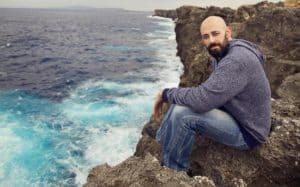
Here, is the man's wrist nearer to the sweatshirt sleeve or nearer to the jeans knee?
the jeans knee

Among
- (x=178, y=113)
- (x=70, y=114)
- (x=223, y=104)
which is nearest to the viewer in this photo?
(x=223, y=104)

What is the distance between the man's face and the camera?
15.9ft

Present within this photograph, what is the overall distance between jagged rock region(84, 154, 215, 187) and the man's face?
199 centimetres

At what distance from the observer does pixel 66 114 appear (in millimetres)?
17609

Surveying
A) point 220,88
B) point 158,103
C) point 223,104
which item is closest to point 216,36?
point 220,88

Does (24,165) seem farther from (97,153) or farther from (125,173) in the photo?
(125,173)

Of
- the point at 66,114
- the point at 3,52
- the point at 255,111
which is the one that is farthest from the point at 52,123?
the point at 3,52

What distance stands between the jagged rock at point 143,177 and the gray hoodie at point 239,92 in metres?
1.03

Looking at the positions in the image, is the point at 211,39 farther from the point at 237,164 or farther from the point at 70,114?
the point at 70,114

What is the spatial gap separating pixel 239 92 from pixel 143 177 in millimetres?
1885

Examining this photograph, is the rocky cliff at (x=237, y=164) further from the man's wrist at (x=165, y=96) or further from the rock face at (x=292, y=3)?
the rock face at (x=292, y=3)

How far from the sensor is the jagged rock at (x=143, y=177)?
14.3 ft

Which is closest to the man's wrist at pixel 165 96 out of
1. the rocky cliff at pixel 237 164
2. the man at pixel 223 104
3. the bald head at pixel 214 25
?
the man at pixel 223 104

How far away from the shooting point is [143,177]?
176 inches
